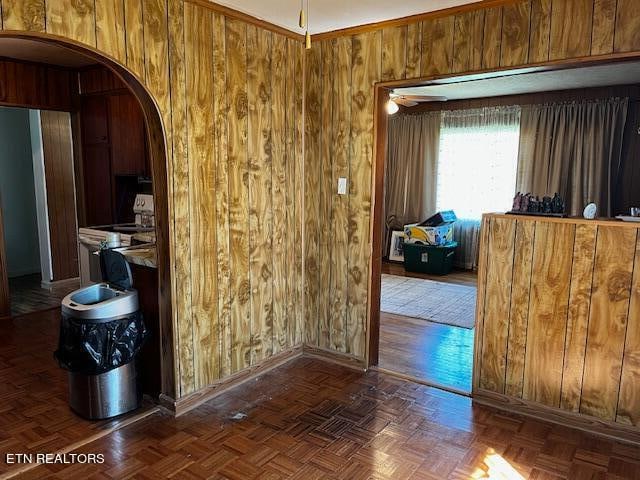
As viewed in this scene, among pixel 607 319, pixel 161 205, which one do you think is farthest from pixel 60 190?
pixel 607 319

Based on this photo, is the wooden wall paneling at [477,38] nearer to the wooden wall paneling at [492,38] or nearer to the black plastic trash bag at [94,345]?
the wooden wall paneling at [492,38]

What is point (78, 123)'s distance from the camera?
204 inches

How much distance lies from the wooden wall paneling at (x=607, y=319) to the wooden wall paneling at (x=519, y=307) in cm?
33

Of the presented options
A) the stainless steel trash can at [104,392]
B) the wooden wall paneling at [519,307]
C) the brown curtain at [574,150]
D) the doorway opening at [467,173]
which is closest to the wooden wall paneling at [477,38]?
the wooden wall paneling at [519,307]

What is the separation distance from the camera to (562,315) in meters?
2.66

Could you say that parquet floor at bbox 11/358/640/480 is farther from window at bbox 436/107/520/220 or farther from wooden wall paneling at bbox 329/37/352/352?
window at bbox 436/107/520/220

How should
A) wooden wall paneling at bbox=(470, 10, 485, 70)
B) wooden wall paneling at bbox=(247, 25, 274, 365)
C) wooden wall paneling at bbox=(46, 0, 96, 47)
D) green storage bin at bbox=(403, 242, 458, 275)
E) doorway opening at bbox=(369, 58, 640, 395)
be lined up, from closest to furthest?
wooden wall paneling at bbox=(46, 0, 96, 47), wooden wall paneling at bbox=(470, 10, 485, 70), wooden wall paneling at bbox=(247, 25, 274, 365), doorway opening at bbox=(369, 58, 640, 395), green storage bin at bbox=(403, 242, 458, 275)

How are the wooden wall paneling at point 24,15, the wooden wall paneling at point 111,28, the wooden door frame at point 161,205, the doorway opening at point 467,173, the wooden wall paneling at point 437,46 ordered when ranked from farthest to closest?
the doorway opening at point 467,173, the wooden wall paneling at point 437,46, the wooden door frame at point 161,205, the wooden wall paneling at point 111,28, the wooden wall paneling at point 24,15

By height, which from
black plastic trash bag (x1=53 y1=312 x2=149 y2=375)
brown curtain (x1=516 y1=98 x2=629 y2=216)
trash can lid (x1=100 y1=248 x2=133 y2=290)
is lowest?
black plastic trash bag (x1=53 y1=312 x2=149 y2=375)

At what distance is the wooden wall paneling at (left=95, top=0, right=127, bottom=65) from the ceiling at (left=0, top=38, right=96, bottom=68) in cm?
185

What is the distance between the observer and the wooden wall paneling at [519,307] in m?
2.73

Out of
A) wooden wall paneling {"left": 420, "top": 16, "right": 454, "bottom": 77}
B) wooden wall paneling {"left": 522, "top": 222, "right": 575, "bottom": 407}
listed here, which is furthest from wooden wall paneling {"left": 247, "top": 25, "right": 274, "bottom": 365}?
wooden wall paneling {"left": 522, "top": 222, "right": 575, "bottom": 407}

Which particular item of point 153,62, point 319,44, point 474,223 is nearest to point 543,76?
point 474,223

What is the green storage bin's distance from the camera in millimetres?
6496
